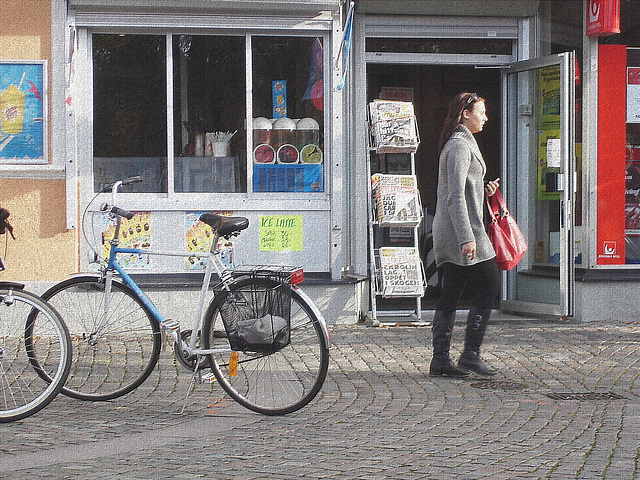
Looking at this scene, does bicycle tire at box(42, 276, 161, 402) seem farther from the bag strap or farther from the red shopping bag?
the bag strap

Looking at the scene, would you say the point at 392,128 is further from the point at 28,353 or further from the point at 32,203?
the point at 28,353

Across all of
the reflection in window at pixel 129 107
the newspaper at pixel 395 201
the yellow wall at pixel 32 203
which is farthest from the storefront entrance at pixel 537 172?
the yellow wall at pixel 32 203

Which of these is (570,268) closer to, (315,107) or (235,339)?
(315,107)

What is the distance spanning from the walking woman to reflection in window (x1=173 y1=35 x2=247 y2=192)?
2876 mm

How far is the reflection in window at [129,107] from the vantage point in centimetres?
872

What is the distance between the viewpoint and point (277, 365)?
217 inches

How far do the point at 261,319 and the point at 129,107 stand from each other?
162 inches

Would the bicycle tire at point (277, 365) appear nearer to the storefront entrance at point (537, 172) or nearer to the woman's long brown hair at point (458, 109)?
the woman's long brown hair at point (458, 109)

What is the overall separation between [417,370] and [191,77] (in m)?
3.73

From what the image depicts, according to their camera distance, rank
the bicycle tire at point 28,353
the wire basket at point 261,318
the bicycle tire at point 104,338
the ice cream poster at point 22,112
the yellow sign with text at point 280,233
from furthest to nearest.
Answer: the yellow sign with text at point 280,233 → the ice cream poster at point 22,112 → the bicycle tire at point 104,338 → the wire basket at point 261,318 → the bicycle tire at point 28,353

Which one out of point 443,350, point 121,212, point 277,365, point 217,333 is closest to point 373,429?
point 277,365

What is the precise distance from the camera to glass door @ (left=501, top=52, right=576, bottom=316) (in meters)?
8.91

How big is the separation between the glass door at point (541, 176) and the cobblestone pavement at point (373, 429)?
76.7 inches

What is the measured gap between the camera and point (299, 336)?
532cm
